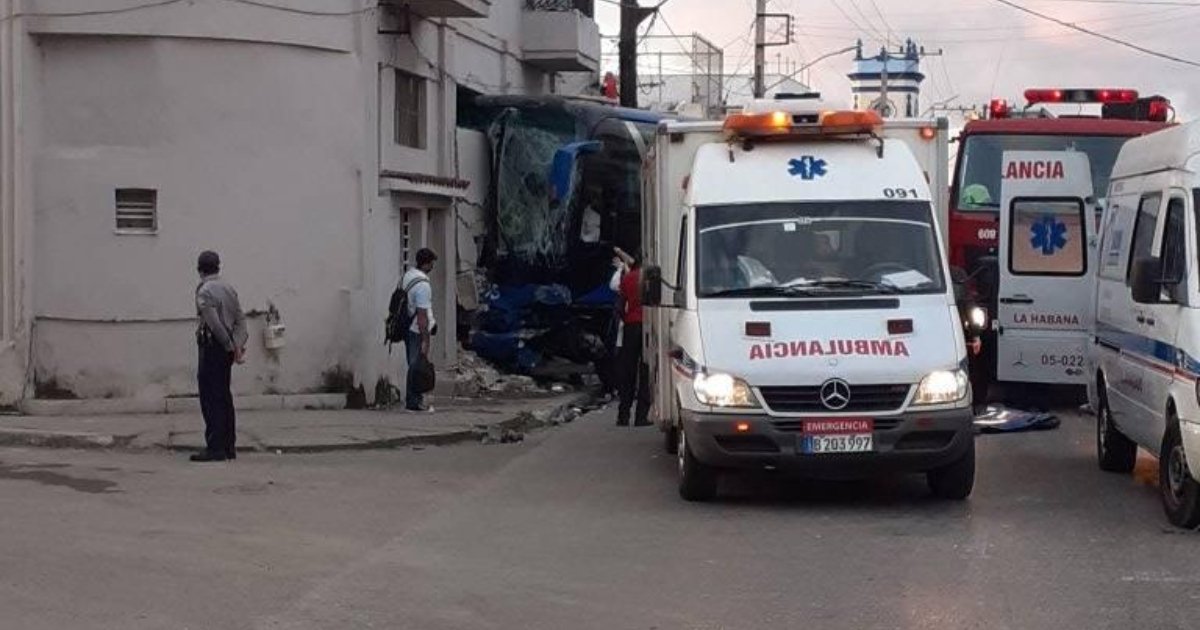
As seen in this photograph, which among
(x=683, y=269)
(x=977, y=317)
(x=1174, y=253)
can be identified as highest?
(x=1174, y=253)

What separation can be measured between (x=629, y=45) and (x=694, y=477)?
716 inches

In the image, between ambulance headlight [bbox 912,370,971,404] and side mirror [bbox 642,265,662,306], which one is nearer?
ambulance headlight [bbox 912,370,971,404]

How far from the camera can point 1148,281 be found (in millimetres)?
10312

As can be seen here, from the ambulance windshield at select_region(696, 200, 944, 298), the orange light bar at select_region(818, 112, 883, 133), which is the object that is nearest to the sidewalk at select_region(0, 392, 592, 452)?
the ambulance windshield at select_region(696, 200, 944, 298)

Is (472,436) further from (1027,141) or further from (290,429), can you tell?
(1027,141)

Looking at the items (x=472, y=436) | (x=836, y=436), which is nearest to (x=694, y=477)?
(x=836, y=436)

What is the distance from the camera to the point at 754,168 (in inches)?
472

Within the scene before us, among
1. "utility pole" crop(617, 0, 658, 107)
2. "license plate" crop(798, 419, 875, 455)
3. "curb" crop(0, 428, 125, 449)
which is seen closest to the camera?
"license plate" crop(798, 419, 875, 455)

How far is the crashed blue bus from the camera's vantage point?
2064cm

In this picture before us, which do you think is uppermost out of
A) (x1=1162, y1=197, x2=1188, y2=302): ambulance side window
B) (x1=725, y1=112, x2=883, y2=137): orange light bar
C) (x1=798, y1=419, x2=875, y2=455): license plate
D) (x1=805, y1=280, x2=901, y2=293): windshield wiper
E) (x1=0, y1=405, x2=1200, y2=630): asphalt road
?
(x1=725, y1=112, x2=883, y2=137): orange light bar

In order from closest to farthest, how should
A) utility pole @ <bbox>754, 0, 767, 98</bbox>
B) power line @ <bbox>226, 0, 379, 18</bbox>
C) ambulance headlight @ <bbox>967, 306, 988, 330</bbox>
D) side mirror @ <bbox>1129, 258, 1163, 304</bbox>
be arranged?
side mirror @ <bbox>1129, 258, 1163, 304</bbox> < power line @ <bbox>226, 0, 379, 18</bbox> < ambulance headlight @ <bbox>967, 306, 988, 330</bbox> < utility pole @ <bbox>754, 0, 767, 98</bbox>

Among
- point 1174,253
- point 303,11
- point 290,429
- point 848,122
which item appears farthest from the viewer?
point 303,11

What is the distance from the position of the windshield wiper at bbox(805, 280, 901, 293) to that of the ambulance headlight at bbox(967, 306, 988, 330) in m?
5.34

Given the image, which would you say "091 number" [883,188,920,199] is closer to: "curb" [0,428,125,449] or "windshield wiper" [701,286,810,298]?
"windshield wiper" [701,286,810,298]
